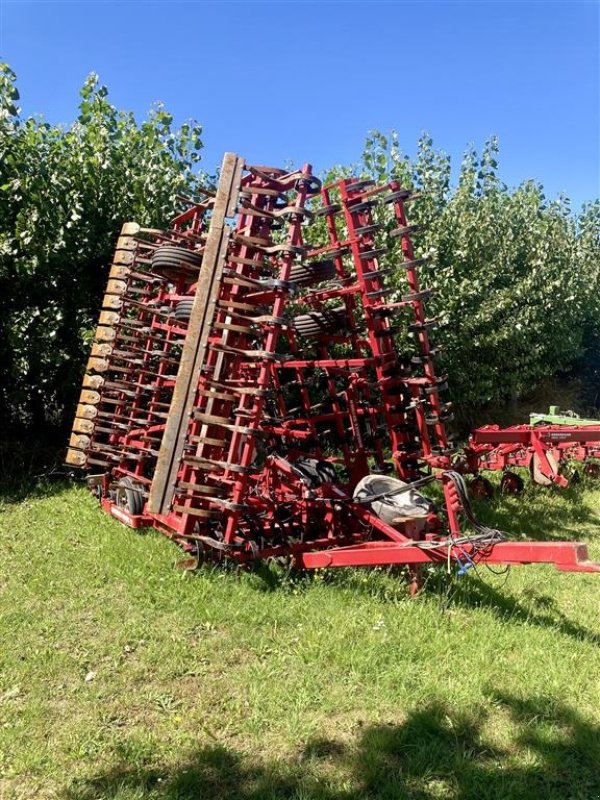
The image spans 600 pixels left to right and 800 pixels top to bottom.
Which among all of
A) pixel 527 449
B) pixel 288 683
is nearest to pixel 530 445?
pixel 527 449

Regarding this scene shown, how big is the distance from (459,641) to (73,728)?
270 centimetres

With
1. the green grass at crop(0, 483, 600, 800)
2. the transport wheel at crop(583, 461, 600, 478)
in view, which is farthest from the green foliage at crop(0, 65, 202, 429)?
the transport wheel at crop(583, 461, 600, 478)

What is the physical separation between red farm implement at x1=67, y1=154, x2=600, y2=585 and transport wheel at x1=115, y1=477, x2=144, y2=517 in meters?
0.03

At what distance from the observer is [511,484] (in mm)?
9523

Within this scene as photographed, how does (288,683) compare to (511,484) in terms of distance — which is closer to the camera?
(288,683)

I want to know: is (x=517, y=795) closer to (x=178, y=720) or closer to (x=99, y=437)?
(x=178, y=720)

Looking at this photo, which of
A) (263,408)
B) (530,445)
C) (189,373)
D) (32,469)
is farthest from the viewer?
(32,469)

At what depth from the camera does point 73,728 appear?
11.6 feet

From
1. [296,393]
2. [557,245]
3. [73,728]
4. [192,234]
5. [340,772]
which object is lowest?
[73,728]

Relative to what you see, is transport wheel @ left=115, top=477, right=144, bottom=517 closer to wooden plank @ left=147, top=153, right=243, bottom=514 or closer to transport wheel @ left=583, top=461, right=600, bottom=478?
wooden plank @ left=147, top=153, right=243, bottom=514

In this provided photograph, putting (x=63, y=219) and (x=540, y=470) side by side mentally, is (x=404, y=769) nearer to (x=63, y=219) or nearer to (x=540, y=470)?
(x=540, y=470)

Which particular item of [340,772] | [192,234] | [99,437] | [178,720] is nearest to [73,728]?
[178,720]

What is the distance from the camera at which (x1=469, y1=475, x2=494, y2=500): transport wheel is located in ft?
30.1

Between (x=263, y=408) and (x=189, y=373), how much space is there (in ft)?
2.50
